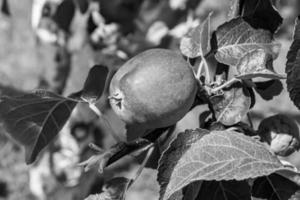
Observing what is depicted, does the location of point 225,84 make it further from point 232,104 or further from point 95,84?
point 95,84

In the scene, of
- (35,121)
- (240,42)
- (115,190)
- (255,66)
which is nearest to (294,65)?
(255,66)

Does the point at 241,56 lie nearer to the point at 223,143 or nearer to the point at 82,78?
the point at 223,143

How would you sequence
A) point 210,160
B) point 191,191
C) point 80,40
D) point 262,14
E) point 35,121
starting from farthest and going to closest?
point 80,40 < point 35,121 < point 262,14 < point 191,191 < point 210,160

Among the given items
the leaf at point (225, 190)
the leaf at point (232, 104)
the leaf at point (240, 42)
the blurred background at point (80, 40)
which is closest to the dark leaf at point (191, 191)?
the leaf at point (225, 190)

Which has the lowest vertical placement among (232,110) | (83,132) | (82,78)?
(83,132)

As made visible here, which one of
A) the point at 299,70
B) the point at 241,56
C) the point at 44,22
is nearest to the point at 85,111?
the point at 44,22

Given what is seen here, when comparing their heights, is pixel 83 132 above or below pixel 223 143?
below
